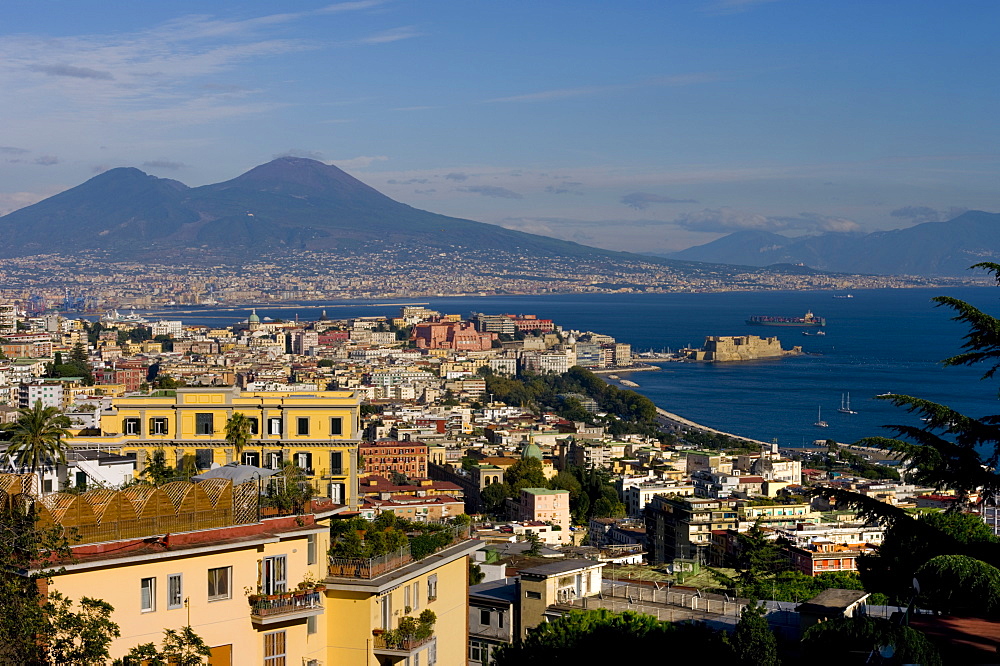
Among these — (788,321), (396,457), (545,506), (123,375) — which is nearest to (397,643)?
(545,506)

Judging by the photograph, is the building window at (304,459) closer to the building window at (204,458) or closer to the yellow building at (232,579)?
the building window at (204,458)

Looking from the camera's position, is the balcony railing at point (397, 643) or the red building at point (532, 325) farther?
the red building at point (532, 325)

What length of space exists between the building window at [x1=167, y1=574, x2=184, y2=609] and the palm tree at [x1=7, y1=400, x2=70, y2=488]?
333 centimetres

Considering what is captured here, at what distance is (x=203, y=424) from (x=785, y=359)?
283 ft

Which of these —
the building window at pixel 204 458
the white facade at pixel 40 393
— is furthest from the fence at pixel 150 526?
the white facade at pixel 40 393

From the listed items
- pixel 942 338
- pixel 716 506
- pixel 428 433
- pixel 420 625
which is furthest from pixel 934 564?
pixel 942 338

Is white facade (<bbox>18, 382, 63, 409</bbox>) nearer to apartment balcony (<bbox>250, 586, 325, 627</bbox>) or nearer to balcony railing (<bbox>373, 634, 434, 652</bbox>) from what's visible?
balcony railing (<bbox>373, 634, 434, 652</bbox>)

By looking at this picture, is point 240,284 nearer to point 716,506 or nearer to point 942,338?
point 942,338

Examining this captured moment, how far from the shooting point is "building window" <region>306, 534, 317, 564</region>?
5367mm

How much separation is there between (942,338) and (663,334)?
21854mm

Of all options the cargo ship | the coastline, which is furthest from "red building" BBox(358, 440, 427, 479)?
the cargo ship

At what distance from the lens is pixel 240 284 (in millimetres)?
194250

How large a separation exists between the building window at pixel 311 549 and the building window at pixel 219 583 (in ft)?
1.40

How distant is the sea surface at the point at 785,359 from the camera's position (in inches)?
2174
